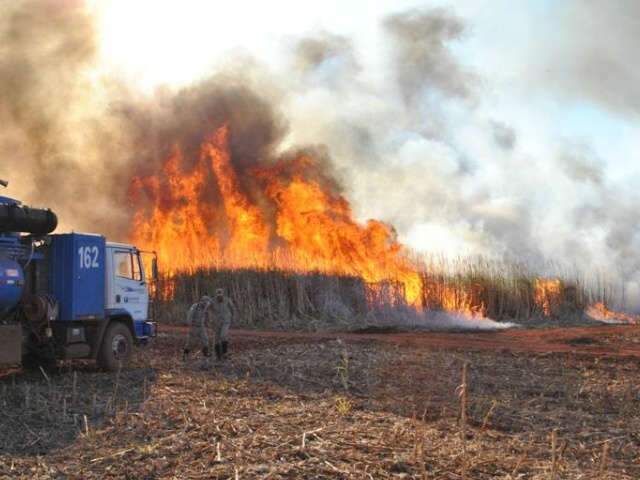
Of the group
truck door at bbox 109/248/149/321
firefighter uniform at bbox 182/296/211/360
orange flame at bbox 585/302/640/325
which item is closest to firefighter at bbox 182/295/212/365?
firefighter uniform at bbox 182/296/211/360

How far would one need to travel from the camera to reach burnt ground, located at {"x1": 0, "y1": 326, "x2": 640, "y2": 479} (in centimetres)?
713

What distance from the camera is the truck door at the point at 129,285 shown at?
16469mm

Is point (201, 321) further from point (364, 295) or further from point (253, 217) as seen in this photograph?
point (253, 217)

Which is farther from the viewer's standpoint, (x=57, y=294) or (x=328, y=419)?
(x=57, y=294)

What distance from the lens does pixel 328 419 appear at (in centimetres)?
923

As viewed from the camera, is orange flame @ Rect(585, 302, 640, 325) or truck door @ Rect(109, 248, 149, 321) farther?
orange flame @ Rect(585, 302, 640, 325)

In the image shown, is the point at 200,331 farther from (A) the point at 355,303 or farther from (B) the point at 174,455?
(A) the point at 355,303

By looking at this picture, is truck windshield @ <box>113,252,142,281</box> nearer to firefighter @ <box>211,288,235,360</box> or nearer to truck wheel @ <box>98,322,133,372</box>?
truck wheel @ <box>98,322,133,372</box>

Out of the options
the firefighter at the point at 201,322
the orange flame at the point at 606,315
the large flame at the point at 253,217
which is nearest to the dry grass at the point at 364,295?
the orange flame at the point at 606,315

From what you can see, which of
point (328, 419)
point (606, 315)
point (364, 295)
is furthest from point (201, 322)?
point (606, 315)

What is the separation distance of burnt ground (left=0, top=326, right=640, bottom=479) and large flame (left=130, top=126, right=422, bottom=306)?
16.5 m

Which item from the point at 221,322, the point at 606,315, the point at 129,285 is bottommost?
the point at 606,315

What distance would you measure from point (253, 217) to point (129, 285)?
1988 cm

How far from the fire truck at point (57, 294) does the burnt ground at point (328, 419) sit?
627 millimetres
